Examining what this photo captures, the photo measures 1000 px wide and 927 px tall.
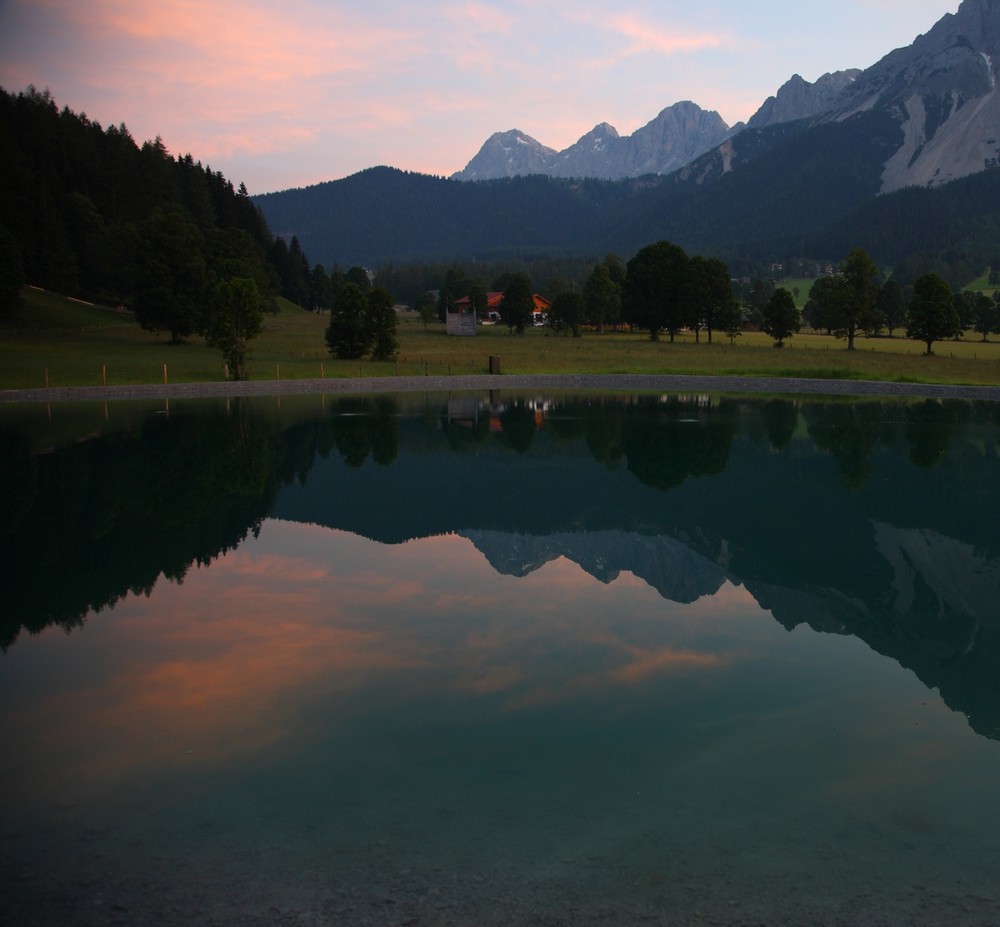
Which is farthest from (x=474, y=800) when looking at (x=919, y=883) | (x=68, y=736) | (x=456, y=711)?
(x=68, y=736)

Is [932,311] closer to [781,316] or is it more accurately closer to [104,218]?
[781,316]

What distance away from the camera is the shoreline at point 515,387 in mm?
47241

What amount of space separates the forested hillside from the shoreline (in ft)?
79.8

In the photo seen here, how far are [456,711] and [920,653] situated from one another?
6.33 meters

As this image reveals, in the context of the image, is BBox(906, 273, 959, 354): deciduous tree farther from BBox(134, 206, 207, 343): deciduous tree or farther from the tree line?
BBox(134, 206, 207, 343): deciduous tree

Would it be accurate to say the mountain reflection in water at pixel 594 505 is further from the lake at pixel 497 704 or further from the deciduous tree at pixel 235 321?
the deciduous tree at pixel 235 321

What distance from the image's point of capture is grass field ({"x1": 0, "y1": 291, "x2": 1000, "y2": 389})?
188 feet

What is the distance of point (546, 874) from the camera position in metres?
6.41

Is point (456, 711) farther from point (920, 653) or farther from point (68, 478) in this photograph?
point (68, 478)

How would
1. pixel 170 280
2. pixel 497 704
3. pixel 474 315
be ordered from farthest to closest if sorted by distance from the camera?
pixel 474 315 < pixel 170 280 < pixel 497 704

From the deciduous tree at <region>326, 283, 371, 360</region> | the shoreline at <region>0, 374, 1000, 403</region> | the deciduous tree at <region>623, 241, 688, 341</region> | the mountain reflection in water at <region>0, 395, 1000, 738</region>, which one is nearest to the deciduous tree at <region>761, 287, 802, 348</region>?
the deciduous tree at <region>623, 241, 688, 341</region>

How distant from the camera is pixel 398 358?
71.8 meters

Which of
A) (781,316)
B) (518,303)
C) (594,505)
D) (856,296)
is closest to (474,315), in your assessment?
(518,303)

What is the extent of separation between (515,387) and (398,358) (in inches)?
728
